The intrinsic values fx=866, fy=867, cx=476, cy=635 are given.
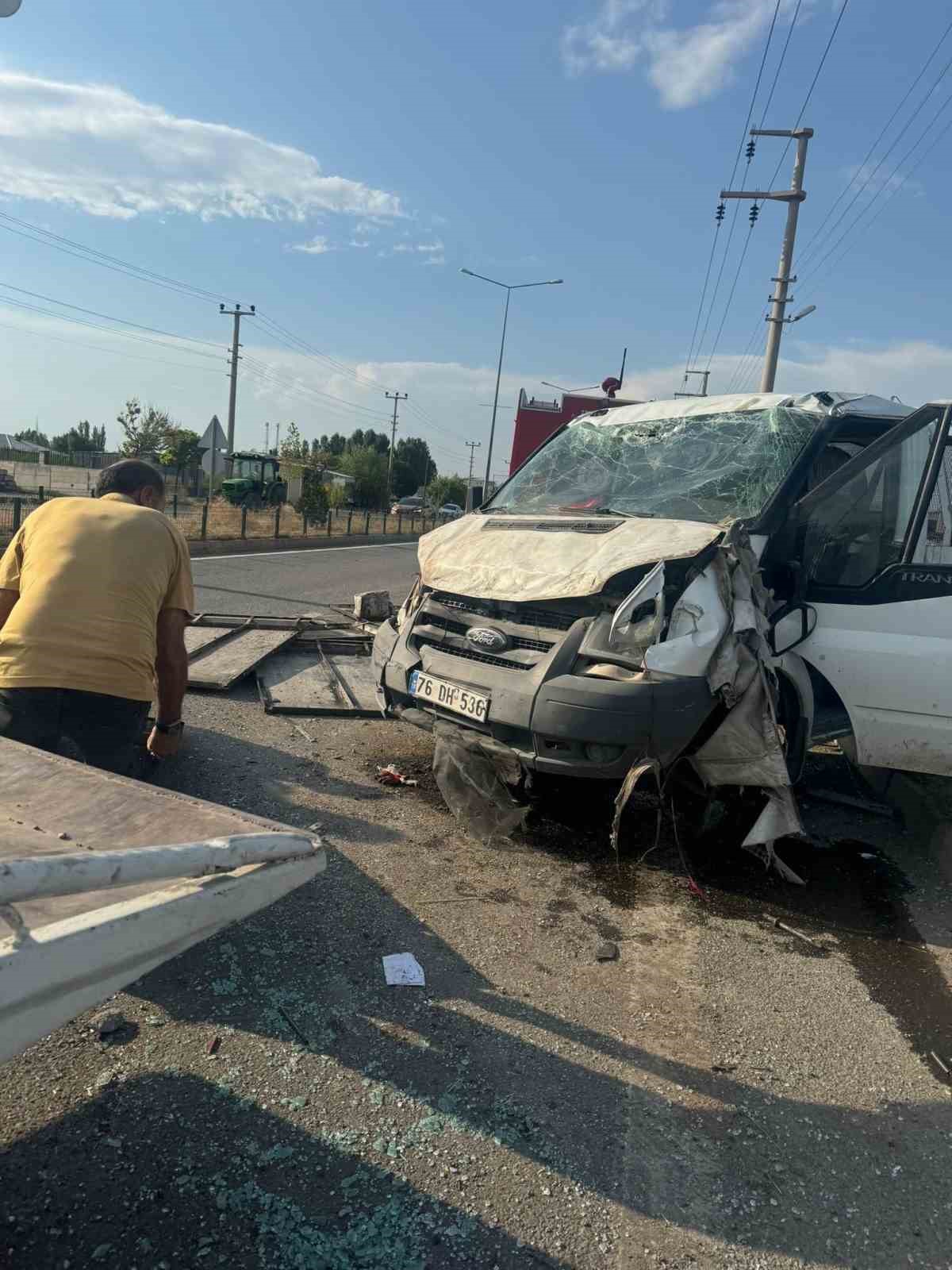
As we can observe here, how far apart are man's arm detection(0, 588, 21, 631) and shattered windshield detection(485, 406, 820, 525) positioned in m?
2.93

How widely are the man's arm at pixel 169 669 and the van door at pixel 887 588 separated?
2837 mm

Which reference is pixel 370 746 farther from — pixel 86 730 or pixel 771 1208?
pixel 771 1208

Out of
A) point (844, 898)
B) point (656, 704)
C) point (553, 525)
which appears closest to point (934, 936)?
point (844, 898)

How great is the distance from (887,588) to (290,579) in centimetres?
1196

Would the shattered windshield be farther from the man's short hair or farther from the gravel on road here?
the man's short hair

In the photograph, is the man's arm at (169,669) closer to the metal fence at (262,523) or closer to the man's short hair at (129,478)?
the man's short hair at (129,478)

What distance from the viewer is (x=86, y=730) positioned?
2.98 metres

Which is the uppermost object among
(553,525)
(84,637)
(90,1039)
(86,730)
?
(553,525)

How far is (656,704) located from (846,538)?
5.15 ft

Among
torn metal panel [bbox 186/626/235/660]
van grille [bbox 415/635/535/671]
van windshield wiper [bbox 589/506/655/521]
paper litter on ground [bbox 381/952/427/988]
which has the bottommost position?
paper litter on ground [bbox 381/952/427/988]

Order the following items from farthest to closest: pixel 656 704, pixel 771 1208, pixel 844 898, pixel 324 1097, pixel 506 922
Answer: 1. pixel 844 898
2. pixel 656 704
3. pixel 506 922
4. pixel 324 1097
5. pixel 771 1208

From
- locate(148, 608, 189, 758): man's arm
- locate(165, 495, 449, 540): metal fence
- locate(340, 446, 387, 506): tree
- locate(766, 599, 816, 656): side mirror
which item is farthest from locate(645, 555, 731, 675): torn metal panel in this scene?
locate(340, 446, 387, 506): tree

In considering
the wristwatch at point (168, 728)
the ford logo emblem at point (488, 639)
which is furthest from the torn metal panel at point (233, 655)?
the wristwatch at point (168, 728)

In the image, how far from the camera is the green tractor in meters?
36.5
